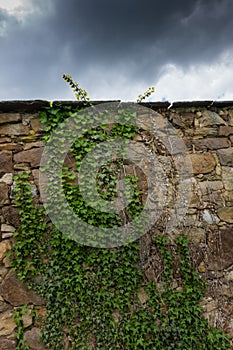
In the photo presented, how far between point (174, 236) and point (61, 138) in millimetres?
1571

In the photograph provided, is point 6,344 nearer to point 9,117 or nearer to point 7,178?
point 7,178

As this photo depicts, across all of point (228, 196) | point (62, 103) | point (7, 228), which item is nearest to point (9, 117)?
point (62, 103)

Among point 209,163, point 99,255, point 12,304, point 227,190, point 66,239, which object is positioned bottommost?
point 12,304

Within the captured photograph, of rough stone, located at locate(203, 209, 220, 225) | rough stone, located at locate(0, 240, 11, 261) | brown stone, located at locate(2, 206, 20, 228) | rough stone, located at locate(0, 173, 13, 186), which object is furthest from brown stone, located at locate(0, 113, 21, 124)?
rough stone, located at locate(203, 209, 220, 225)

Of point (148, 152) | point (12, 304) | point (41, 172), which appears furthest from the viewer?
point (148, 152)

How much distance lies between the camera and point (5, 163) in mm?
2846

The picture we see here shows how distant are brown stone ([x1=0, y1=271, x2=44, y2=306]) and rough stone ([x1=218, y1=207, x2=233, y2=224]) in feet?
6.73

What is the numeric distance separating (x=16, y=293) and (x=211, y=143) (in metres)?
2.57

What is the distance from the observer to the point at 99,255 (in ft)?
9.15

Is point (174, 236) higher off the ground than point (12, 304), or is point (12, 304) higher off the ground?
point (174, 236)

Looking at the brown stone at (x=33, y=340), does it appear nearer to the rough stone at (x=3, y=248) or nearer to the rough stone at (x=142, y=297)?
the rough stone at (x=3, y=248)

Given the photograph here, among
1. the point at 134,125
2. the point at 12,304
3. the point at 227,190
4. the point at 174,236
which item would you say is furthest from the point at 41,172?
the point at 227,190

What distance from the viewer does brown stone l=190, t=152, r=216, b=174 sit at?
3.07 meters

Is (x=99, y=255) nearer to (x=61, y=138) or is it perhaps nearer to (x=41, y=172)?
(x=41, y=172)
